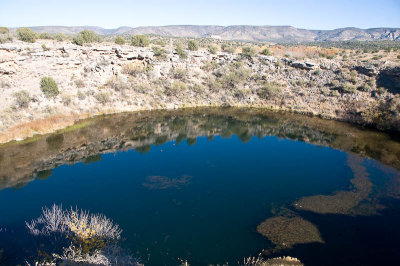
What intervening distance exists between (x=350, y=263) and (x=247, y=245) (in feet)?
13.7

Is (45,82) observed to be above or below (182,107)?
above

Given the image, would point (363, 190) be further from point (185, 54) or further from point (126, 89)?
point (185, 54)

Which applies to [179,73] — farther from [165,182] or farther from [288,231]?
[288,231]

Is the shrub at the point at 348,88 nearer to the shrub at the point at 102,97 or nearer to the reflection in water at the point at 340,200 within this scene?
the reflection in water at the point at 340,200

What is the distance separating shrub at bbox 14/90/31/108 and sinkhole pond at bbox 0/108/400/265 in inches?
242

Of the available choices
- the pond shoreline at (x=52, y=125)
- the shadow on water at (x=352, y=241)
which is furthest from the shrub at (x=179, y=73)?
the shadow on water at (x=352, y=241)

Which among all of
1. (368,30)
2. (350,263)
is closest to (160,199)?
(350,263)

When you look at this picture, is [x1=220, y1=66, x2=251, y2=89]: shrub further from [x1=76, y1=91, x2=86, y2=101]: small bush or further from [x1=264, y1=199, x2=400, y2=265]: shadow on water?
[x1=264, y1=199, x2=400, y2=265]: shadow on water

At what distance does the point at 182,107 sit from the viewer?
1407 inches

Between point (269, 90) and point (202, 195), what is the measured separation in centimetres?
2766

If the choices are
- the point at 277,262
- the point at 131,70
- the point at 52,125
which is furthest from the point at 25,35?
the point at 277,262

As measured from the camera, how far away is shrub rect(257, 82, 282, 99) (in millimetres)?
37625

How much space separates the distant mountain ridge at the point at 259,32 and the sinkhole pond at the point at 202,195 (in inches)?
5531

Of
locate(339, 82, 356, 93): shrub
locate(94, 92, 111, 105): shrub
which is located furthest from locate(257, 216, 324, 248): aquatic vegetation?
locate(339, 82, 356, 93): shrub
